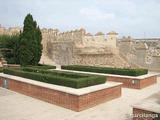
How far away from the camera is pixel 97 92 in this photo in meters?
6.20

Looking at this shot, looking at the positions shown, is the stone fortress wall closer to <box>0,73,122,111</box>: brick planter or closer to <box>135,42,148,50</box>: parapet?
<box>135,42,148,50</box>: parapet

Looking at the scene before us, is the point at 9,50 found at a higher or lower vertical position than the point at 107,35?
lower

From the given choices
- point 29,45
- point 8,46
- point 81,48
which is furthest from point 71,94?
point 8,46

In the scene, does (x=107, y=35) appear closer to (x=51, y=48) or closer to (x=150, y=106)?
(x=51, y=48)

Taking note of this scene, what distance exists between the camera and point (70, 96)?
18.6 ft

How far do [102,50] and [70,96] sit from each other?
11061 mm

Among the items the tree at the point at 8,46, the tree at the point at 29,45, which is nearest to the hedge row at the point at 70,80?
the tree at the point at 29,45

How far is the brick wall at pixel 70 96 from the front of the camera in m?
5.59

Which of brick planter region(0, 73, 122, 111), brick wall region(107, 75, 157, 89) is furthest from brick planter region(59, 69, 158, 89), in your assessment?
brick planter region(0, 73, 122, 111)

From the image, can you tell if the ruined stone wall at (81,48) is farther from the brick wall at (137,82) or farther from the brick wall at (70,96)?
the brick wall at (70,96)

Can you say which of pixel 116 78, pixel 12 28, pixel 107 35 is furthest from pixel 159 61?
pixel 12 28

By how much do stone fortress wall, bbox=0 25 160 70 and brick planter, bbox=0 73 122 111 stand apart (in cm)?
863

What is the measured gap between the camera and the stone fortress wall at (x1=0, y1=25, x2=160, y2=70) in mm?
15120

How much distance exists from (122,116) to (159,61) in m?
10.9
